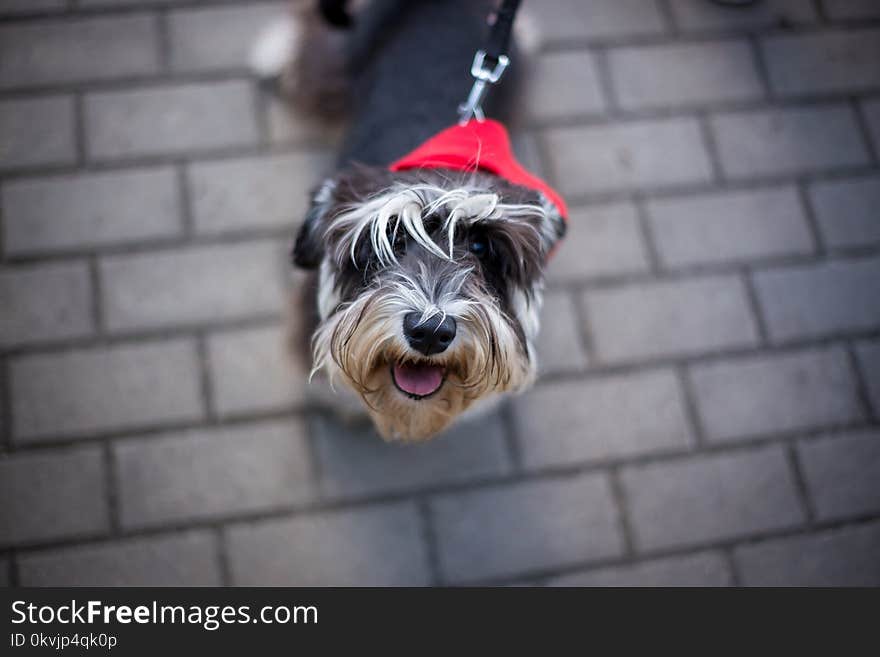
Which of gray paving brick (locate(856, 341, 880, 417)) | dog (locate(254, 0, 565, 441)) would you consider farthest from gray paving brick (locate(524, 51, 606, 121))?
gray paving brick (locate(856, 341, 880, 417))

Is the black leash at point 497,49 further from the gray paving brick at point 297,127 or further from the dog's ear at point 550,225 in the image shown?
the gray paving brick at point 297,127

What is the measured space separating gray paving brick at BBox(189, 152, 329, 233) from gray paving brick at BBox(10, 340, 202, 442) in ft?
2.23

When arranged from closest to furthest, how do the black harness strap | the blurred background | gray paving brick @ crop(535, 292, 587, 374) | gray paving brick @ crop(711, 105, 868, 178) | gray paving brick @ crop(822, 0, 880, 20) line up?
the black harness strap
the blurred background
gray paving brick @ crop(535, 292, 587, 374)
gray paving brick @ crop(711, 105, 868, 178)
gray paving brick @ crop(822, 0, 880, 20)

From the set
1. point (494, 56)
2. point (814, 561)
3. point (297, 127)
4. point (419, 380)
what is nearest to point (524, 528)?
point (419, 380)

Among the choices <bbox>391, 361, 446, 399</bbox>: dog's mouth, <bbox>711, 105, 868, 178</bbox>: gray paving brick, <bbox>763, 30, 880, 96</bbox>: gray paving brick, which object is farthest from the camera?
<bbox>763, 30, 880, 96</bbox>: gray paving brick

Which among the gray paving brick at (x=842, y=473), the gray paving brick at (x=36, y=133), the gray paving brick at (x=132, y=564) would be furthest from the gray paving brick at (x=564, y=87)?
the gray paving brick at (x=132, y=564)

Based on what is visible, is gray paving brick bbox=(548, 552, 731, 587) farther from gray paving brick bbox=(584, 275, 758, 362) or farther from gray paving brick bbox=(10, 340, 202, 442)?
gray paving brick bbox=(10, 340, 202, 442)

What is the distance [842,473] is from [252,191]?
10.5 feet

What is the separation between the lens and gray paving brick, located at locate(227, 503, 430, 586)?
118 inches

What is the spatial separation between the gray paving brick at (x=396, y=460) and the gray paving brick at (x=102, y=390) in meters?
0.64

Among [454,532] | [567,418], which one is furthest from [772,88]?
[454,532]
